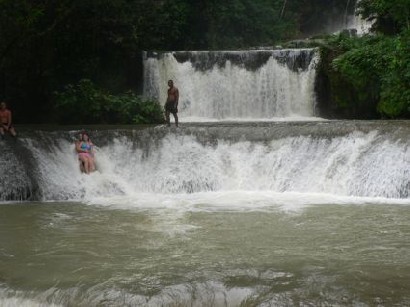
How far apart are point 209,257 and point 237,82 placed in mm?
12824

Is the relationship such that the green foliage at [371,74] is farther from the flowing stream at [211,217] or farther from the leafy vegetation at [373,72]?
the flowing stream at [211,217]

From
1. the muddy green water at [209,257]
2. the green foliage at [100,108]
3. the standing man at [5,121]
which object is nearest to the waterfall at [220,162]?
the standing man at [5,121]

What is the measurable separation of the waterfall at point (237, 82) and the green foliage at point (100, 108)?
78.7 inches

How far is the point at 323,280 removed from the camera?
20.5ft

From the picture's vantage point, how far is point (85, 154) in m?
13.1

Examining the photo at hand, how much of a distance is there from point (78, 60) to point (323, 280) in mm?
15171

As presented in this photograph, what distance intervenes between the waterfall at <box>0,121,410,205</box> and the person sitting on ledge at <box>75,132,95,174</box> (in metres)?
0.14

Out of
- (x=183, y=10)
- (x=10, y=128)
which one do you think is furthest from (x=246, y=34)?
(x=10, y=128)

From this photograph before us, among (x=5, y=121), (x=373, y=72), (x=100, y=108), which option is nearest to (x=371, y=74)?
(x=373, y=72)

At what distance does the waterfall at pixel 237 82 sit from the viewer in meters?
19.0

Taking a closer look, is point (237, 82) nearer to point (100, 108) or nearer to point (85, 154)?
point (100, 108)

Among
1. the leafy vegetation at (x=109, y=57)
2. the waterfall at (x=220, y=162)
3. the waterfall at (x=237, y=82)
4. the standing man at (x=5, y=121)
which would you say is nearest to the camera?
the waterfall at (x=220, y=162)

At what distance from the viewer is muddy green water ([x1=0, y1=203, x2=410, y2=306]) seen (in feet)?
19.7

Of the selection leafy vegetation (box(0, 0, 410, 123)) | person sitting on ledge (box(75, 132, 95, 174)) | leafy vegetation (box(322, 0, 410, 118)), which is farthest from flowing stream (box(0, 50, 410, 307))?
leafy vegetation (box(0, 0, 410, 123))
